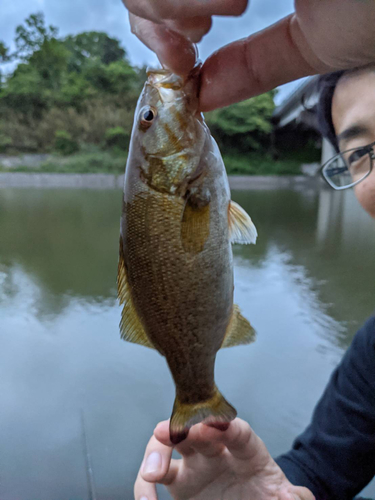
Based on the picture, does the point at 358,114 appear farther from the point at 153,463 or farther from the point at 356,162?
the point at 153,463

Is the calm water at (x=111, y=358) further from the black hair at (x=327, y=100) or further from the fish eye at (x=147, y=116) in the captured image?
the fish eye at (x=147, y=116)

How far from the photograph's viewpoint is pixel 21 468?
181cm

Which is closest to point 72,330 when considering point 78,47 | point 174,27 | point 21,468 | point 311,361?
point 21,468

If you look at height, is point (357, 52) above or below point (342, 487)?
above

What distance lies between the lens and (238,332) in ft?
3.31

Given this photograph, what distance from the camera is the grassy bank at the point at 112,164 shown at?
45.3 feet

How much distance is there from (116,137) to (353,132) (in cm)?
1586

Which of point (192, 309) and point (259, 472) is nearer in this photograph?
point (192, 309)

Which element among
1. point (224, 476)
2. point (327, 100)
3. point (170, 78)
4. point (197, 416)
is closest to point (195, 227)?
point (170, 78)

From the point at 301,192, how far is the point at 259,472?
11660 mm

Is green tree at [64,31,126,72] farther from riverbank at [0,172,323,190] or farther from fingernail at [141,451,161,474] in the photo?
fingernail at [141,451,161,474]

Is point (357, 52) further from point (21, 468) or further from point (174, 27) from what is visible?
point (21, 468)

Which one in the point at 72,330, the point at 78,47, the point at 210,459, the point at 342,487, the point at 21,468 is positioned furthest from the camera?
the point at 78,47

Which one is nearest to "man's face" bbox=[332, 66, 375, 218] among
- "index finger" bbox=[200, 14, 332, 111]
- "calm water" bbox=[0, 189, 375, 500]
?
"index finger" bbox=[200, 14, 332, 111]
